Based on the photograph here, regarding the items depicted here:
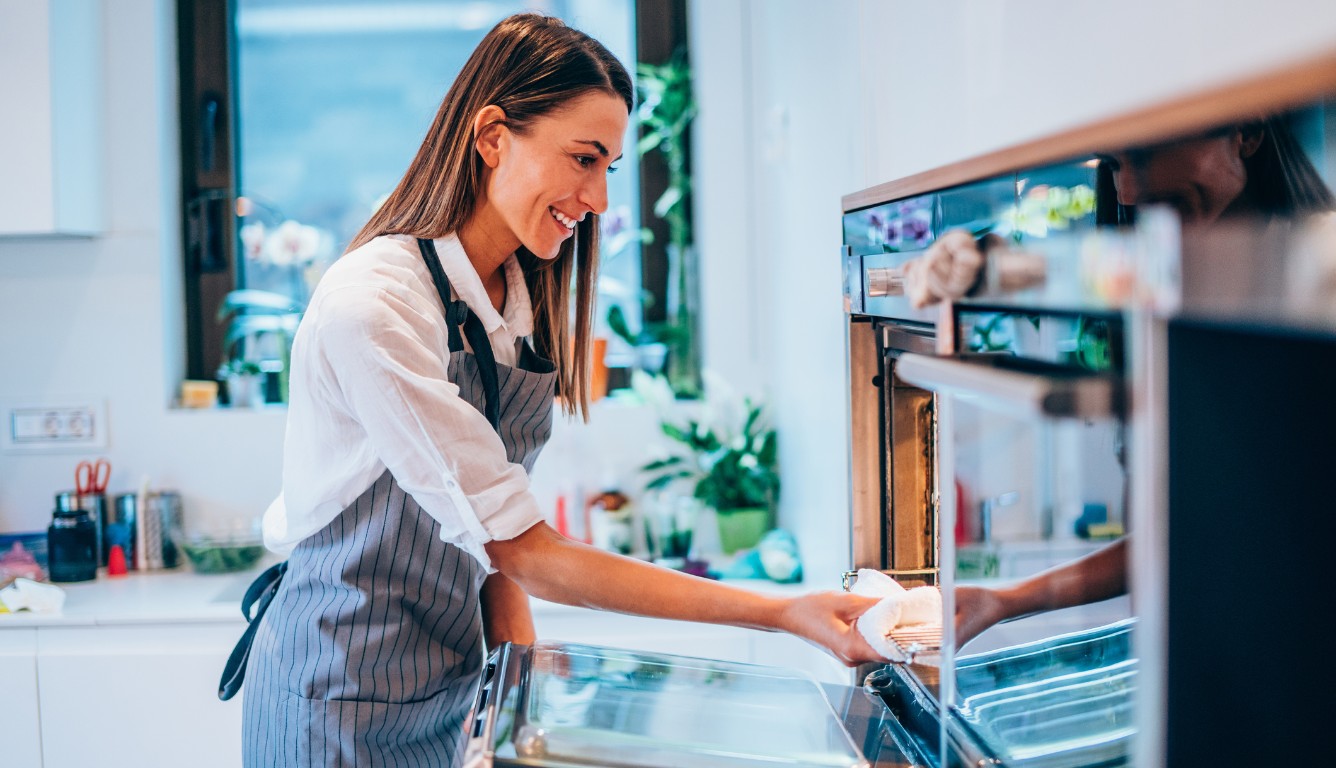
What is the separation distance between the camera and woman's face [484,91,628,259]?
1.15m

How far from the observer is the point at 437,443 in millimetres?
944

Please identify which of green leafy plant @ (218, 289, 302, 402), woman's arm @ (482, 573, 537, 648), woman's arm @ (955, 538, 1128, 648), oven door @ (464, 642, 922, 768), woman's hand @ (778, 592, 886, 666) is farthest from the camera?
green leafy plant @ (218, 289, 302, 402)

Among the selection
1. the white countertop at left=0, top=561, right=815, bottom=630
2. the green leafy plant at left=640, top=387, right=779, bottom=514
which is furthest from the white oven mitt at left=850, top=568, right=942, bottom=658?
the green leafy plant at left=640, top=387, right=779, bottom=514

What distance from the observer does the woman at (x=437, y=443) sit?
956mm

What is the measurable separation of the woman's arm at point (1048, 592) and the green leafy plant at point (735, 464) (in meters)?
1.49

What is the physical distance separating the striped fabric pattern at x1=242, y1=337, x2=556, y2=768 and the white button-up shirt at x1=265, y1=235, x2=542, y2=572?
6cm

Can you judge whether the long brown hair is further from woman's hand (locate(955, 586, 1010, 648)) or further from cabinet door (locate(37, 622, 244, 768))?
cabinet door (locate(37, 622, 244, 768))

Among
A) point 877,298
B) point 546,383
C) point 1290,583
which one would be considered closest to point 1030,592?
point 1290,583

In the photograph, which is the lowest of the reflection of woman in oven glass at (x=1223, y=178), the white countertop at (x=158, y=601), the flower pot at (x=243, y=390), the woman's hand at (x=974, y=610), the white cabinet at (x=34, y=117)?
the white countertop at (x=158, y=601)

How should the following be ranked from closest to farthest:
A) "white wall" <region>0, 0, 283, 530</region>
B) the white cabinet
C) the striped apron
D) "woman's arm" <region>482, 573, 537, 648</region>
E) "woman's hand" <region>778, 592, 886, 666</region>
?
"woman's hand" <region>778, 592, 886, 666</region>, the striped apron, "woman's arm" <region>482, 573, 537, 648</region>, the white cabinet, "white wall" <region>0, 0, 283, 530</region>

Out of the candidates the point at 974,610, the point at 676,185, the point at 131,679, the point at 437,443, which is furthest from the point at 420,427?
the point at 676,185

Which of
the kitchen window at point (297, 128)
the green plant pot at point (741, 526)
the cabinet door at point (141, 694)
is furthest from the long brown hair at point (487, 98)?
the kitchen window at point (297, 128)

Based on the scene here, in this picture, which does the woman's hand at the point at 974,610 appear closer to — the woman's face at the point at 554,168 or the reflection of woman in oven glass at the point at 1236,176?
the reflection of woman in oven glass at the point at 1236,176

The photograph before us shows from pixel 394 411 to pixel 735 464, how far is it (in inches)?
54.1
